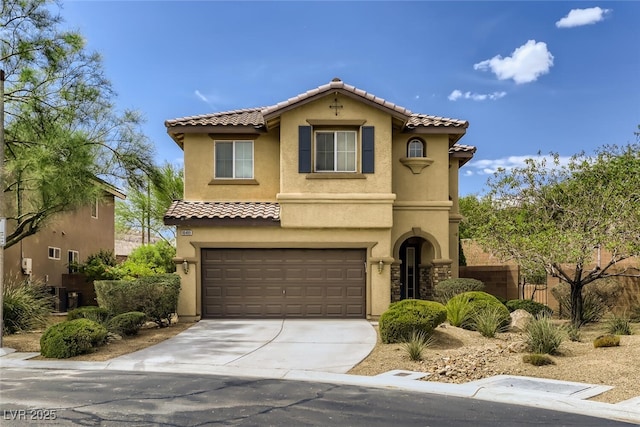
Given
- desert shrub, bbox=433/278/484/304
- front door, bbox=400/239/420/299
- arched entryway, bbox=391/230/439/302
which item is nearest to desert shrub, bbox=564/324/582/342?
desert shrub, bbox=433/278/484/304

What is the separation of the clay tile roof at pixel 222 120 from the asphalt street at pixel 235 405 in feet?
35.1

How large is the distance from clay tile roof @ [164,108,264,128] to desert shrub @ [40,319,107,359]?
8242mm

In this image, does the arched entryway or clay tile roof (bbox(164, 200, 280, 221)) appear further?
the arched entryway

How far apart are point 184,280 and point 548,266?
1086 cm

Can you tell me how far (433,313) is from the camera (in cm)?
1481

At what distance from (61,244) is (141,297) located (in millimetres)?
11157

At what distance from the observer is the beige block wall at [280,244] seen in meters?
19.3

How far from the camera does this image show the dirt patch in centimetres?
1097

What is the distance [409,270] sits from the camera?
22.8m

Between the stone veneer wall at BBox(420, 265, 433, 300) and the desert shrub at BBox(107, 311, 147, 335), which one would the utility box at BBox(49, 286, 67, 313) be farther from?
the stone veneer wall at BBox(420, 265, 433, 300)

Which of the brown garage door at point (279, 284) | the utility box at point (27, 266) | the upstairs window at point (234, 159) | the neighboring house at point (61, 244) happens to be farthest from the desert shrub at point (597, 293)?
the utility box at point (27, 266)

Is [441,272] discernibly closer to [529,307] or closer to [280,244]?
[529,307]

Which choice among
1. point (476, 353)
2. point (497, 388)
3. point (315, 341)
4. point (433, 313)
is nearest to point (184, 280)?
point (315, 341)

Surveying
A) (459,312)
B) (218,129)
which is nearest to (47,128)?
(218,129)
